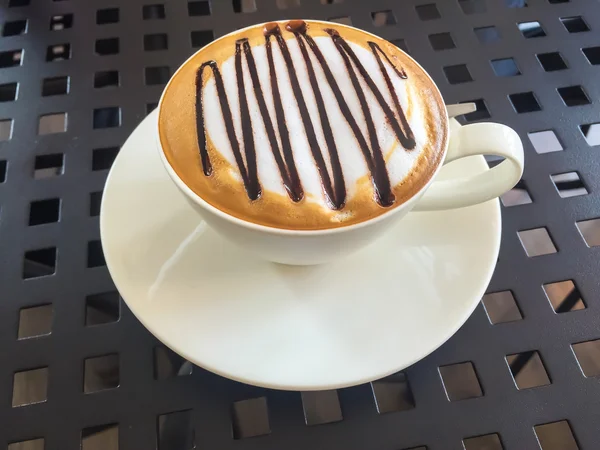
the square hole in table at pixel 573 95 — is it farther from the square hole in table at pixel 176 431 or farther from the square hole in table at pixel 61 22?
the square hole in table at pixel 61 22

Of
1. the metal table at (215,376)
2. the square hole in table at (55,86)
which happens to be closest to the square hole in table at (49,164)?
the metal table at (215,376)

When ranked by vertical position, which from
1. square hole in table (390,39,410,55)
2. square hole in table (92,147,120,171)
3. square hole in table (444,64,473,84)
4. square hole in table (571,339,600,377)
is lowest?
square hole in table (571,339,600,377)

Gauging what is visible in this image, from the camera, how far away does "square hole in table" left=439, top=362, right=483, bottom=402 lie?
0.53 metres

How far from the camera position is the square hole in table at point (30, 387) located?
1.69 feet

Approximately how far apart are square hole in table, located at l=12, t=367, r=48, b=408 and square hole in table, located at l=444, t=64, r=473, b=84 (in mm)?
651

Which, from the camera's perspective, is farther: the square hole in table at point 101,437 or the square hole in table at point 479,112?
the square hole in table at point 479,112

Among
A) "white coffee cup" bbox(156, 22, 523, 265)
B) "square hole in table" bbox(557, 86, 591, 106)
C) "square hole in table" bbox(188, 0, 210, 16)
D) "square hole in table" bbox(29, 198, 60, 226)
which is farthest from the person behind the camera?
"square hole in table" bbox(188, 0, 210, 16)

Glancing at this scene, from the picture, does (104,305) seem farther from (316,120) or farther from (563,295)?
(563,295)

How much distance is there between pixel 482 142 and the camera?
472 mm

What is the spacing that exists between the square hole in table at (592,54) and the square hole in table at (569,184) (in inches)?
8.5

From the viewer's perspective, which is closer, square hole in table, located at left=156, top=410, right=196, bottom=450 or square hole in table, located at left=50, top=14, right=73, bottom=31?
square hole in table, located at left=156, top=410, right=196, bottom=450

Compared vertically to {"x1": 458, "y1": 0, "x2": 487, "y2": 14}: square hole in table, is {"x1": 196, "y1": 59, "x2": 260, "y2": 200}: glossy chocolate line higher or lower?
higher

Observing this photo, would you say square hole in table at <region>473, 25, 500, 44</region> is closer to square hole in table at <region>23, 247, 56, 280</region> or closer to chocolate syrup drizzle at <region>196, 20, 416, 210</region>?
chocolate syrup drizzle at <region>196, 20, 416, 210</region>

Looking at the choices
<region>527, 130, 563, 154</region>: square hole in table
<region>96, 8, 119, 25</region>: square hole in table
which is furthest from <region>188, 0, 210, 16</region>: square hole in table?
<region>527, 130, 563, 154</region>: square hole in table
